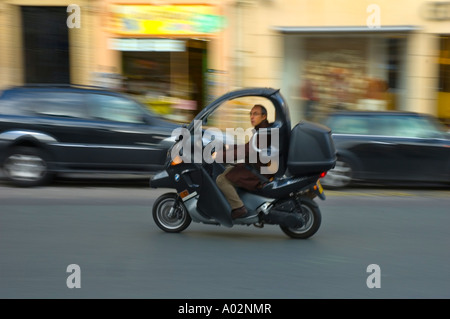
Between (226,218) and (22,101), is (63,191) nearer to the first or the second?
(22,101)

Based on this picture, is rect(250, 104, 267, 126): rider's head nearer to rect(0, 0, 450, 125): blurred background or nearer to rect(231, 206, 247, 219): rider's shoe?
rect(231, 206, 247, 219): rider's shoe

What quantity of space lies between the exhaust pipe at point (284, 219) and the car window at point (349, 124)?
4433 millimetres

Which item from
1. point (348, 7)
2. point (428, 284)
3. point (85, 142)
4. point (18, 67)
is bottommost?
point (428, 284)

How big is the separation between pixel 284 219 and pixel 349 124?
4.64m

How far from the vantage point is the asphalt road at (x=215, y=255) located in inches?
189

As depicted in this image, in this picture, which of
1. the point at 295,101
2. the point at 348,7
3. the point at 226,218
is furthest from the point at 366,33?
the point at 226,218

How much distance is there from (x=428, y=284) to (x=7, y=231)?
4.41 metres

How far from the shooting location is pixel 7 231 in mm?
6656

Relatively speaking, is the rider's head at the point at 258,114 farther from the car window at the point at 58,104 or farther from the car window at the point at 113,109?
the car window at the point at 58,104

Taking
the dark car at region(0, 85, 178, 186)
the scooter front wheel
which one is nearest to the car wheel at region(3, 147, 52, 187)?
the dark car at region(0, 85, 178, 186)

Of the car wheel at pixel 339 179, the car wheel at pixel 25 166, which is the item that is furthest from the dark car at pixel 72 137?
the car wheel at pixel 339 179

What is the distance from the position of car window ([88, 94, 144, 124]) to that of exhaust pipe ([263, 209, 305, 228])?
175 inches

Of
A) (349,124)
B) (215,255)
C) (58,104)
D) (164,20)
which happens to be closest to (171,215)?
(215,255)

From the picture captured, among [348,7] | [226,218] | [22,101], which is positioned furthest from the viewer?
[348,7]
